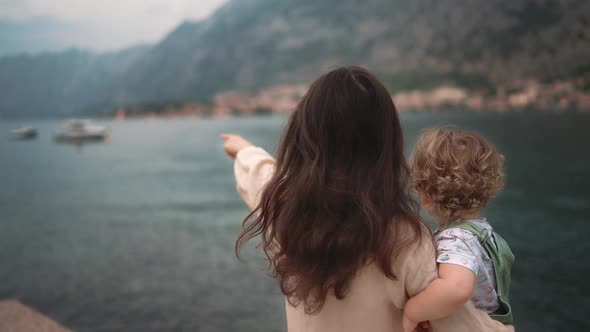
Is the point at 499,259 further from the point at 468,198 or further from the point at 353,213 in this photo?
the point at 353,213

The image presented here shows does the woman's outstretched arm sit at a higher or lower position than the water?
higher

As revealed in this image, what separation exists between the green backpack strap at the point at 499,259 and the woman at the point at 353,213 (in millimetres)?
111

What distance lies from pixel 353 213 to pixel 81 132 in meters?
77.3

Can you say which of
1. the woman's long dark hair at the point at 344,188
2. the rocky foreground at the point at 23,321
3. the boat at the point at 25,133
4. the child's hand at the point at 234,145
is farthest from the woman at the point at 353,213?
the boat at the point at 25,133

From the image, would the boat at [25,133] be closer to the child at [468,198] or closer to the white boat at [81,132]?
the white boat at [81,132]

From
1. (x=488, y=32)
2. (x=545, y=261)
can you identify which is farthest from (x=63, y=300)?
(x=488, y=32)

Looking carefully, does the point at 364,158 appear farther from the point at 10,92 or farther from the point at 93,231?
the point at 10,92

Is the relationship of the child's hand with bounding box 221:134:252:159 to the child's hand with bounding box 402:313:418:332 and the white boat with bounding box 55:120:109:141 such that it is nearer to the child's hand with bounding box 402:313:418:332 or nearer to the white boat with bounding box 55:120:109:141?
the child's hand with bounding box 402:313:418:332

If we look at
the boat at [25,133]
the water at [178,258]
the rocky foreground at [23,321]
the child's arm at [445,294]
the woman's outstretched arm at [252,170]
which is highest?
the woman's outstretched arm at [252,170]

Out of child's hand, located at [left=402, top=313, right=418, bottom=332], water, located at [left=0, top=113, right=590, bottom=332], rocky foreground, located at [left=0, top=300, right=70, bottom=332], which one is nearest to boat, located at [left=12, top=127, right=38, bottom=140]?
water, located at [left=0, top=113, right=590, bottom=332]

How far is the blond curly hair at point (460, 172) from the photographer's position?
1452 millimetres

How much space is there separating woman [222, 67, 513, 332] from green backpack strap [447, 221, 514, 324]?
11cm

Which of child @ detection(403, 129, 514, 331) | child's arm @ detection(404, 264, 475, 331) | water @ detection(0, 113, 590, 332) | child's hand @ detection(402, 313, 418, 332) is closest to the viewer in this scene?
child's arm @ detection(404, 264, 475, 331)

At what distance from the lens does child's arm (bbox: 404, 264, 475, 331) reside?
1.17 meters
